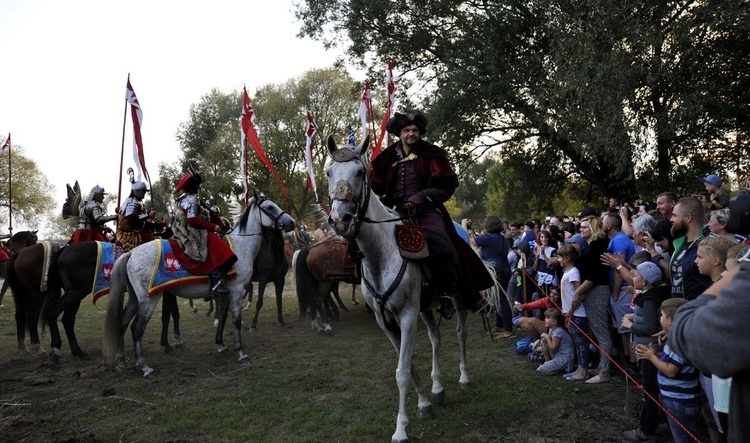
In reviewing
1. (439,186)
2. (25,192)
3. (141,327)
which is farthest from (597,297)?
(25,192)

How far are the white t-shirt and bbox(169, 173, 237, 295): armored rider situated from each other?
5.04 metres

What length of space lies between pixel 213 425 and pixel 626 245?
5.12 meters

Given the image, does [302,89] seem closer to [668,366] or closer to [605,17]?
[605,17]

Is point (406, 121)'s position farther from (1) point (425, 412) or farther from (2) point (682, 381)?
(2) point (682, 381)

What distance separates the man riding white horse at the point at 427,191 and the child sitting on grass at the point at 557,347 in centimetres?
134

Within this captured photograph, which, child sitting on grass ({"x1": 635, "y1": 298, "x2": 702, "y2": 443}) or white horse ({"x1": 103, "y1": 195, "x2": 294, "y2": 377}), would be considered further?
white horse ({"x1": 103, "y1": 195, "x2": 294, "y2": 377})

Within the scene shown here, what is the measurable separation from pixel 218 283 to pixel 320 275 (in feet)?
8.06

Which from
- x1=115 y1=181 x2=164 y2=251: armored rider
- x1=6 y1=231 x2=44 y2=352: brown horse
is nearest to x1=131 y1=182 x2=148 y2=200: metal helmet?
x1=115 y1=181 x2=164 y2=251: armored rider

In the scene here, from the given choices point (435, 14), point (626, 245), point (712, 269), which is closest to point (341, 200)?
point (712, 269)

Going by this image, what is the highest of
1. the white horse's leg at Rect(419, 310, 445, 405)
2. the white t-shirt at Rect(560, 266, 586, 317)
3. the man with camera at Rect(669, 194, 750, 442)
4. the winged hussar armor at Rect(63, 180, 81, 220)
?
the winged hussar armor at Rect(63, 180, 81, 220)

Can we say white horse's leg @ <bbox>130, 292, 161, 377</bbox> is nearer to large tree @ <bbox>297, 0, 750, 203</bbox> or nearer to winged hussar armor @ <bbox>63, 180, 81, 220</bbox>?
winged hussar armor @ <bbox>63, 180, 81, 220</bbox>

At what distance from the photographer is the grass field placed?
468cm

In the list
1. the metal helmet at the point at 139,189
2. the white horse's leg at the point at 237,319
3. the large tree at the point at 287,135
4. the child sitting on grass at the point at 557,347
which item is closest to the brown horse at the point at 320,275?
the white horse's leg at the point at 237,319

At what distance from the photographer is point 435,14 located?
19.1 meters
